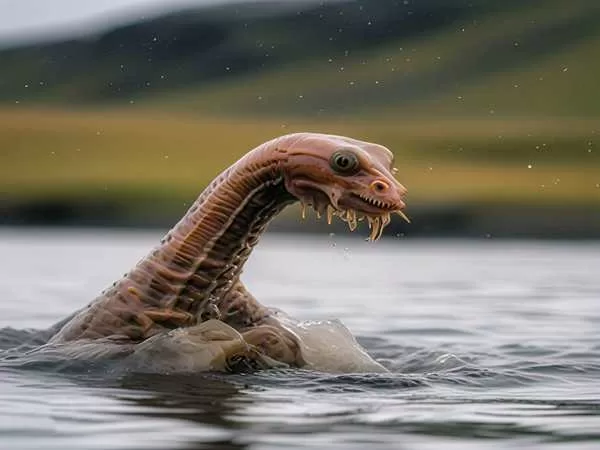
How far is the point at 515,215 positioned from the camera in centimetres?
7125

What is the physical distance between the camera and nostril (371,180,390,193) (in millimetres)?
10625

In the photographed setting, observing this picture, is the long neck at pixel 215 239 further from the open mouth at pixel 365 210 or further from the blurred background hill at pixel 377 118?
the blurred background hill at pixel 377 118

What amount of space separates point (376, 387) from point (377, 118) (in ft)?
489

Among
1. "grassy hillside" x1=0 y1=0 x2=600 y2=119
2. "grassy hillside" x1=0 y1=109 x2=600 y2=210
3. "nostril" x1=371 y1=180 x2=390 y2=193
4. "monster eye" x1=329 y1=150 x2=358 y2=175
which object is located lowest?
"nostril" x1=371 y1=180 x2=390 y2=193

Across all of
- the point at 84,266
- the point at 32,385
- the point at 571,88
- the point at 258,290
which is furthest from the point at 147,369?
the point at 571,88

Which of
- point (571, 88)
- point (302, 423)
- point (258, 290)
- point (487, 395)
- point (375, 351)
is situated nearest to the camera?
point (302, 423)

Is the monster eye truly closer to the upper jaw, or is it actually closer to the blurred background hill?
the upper jaw

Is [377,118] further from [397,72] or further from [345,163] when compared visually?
[345,163]

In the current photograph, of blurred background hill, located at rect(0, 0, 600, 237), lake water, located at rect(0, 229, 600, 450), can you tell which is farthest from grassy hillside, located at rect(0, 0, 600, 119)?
lake water, located at rect(0, 229, 600, 450)

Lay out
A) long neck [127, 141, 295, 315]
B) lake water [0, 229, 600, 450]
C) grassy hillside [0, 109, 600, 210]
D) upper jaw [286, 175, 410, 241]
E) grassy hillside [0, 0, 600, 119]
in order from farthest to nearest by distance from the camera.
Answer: grassy hillside [0, 0, 600, 119] → grassy hillside [0, 109, 600, 210] → long neck [127, 141, 295, 315] → upper jaw [286, 175, 410, 241] → lake water [0, 229, 600, 450]

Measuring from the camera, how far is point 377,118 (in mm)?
159500

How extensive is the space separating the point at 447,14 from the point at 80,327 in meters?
188

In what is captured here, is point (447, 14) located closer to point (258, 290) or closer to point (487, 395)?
point (258, 290)

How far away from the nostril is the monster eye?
6.8 inches
